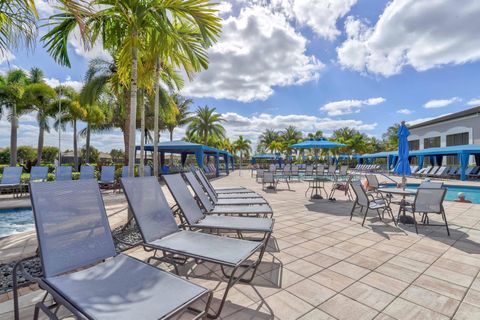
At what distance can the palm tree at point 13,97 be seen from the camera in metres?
16.7

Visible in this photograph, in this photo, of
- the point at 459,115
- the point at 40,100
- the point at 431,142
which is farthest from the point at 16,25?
the point at 431,142

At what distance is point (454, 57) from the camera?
1742cm

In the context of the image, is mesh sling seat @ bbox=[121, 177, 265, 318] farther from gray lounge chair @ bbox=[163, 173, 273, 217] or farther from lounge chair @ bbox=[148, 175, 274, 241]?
gray lounge chair @ bbox=[163, 173, 273, 217]

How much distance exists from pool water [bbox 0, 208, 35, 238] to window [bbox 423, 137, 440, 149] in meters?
39.2

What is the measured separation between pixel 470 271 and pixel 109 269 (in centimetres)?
Result: 415

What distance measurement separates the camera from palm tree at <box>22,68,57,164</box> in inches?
734

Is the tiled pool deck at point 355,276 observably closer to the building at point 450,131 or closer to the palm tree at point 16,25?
A: the palm tree at point 16,25

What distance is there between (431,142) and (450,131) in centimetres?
338

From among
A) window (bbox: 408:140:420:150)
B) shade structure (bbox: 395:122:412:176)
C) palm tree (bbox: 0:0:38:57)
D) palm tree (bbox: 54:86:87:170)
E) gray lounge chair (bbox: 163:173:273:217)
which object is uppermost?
palm tree (bbox: 54:86:87:170)

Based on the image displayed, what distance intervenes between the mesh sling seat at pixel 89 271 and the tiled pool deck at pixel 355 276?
2.35 feet

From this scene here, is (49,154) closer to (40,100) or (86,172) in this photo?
(40,100)

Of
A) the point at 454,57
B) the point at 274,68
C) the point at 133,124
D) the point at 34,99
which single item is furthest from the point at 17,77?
the point at 454,57

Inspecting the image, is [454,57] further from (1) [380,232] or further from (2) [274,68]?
(1) [380,232]

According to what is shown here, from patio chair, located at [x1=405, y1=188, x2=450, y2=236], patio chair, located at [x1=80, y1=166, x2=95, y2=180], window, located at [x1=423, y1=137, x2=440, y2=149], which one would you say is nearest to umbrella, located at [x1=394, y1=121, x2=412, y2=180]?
patio chair, located at [x1=405, y1=188, x2=450, y2=236]
